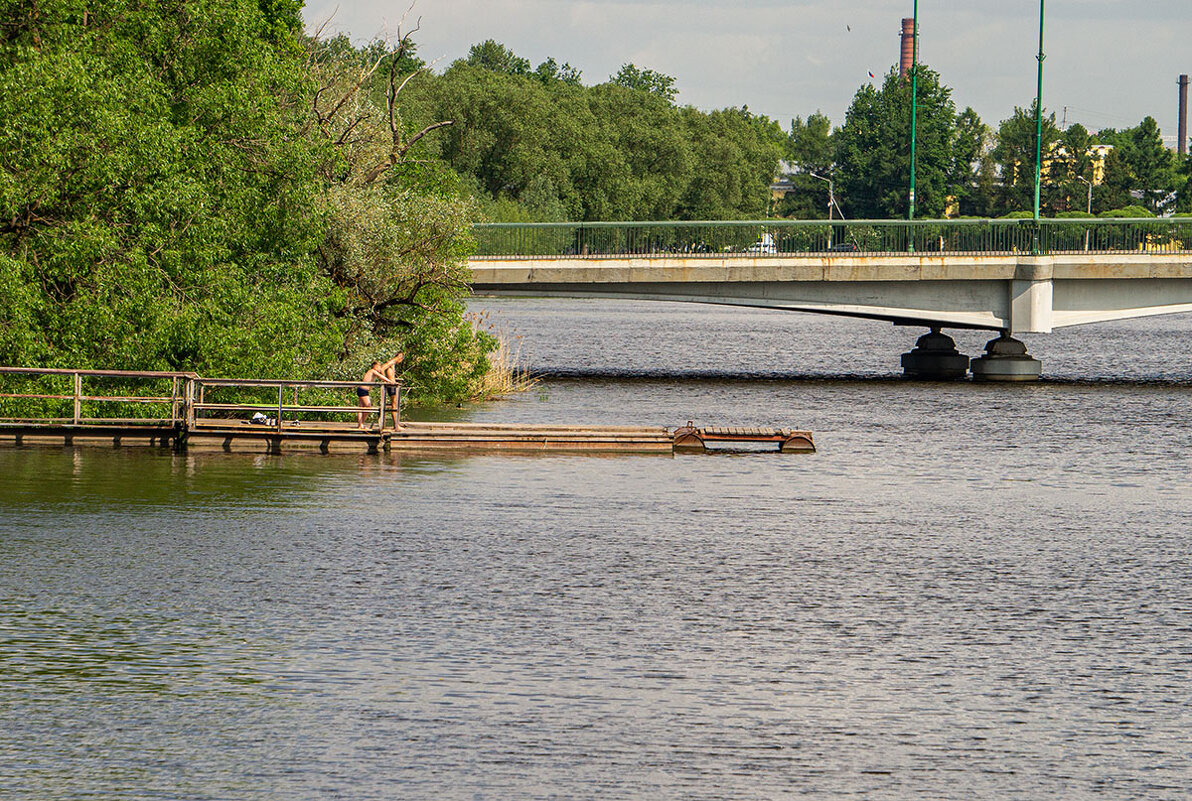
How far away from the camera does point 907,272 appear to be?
6259 centimetres

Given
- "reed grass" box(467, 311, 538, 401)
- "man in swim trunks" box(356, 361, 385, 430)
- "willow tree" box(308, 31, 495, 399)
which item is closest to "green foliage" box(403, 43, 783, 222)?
"reed grass" box(467, 311, 538, 401)

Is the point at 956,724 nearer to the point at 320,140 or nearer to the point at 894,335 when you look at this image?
the point at 320,140

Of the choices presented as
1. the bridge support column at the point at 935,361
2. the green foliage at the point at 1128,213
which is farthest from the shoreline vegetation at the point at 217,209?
the green foliage at the point at 1128,213

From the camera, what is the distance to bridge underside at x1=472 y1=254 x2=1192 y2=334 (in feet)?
203

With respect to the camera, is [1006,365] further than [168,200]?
Yes

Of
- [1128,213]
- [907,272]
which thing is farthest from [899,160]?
[907,272]

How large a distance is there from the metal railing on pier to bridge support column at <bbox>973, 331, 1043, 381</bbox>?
3319cm

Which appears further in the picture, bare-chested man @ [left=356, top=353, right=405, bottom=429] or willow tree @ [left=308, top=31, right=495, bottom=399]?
willow tree @ [left=308, top=31, right=495, bottom=399]

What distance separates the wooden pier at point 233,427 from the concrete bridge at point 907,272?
70.7ft

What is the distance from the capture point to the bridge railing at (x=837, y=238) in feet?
208

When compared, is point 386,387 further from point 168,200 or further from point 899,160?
point 899,160

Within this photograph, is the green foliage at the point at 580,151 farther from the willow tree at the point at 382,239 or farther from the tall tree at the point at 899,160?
the willow tree at the point at 382,239

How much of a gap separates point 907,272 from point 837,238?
14.7 ft

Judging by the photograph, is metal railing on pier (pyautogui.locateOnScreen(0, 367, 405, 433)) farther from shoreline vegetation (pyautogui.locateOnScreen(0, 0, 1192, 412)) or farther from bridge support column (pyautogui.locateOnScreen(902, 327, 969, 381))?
bridge support column (pyautogui.locateOnScreen(902, 327, 969, 381))
